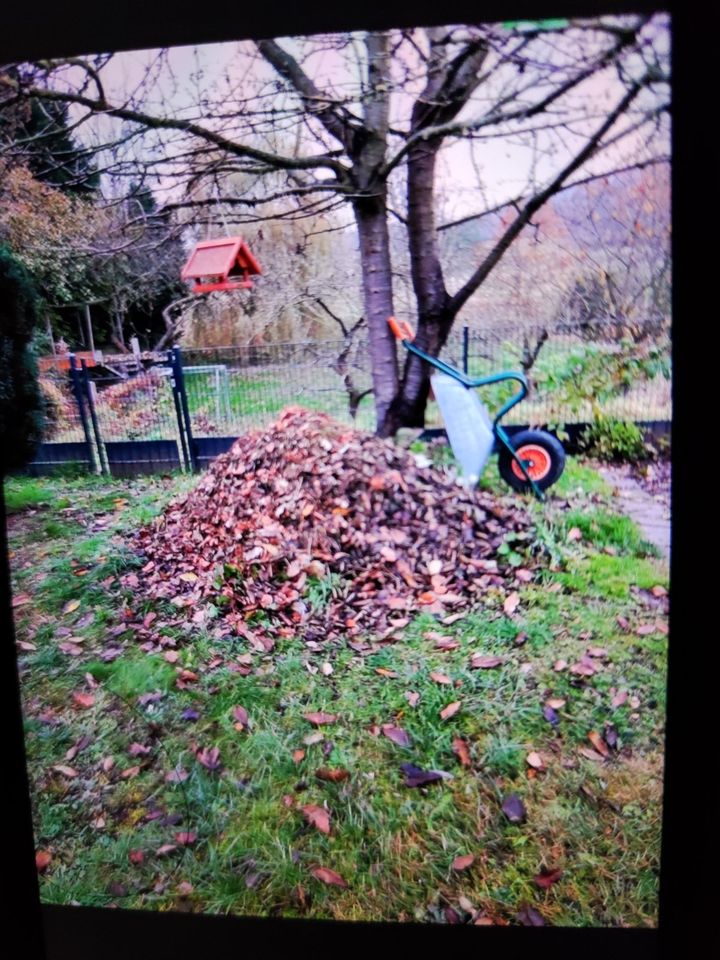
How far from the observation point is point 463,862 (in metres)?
1.50

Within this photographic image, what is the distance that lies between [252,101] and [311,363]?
0.72 metres

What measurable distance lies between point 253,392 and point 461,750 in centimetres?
121

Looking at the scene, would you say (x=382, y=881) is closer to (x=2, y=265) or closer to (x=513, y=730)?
(x=513, y=730)

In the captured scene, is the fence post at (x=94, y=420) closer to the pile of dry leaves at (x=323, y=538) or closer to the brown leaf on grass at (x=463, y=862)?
the pile of dry leaves at (x=323, y=538)

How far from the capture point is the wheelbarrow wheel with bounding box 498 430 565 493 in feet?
5.35

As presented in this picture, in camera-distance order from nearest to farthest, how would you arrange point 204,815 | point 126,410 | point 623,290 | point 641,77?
point 641,77 → point 623,290 → point 204,815 → point 126,410

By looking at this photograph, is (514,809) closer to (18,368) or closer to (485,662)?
(485,662)

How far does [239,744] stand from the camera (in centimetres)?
161

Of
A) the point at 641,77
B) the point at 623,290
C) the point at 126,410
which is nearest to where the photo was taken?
the point at 641,77

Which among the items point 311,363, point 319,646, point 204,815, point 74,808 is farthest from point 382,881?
point 311,363

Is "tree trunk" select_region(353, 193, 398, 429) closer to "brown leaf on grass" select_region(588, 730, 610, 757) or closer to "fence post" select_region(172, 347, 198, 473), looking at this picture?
"fence post" select_region(172, 347, 198, 473)

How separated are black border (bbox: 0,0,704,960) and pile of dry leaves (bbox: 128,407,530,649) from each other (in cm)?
54

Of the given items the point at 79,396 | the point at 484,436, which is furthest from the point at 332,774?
the point at 79,396

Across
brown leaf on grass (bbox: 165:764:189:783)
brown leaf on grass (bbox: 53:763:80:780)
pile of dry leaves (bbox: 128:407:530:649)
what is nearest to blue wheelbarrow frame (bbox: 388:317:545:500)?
pile of dry leaves (bbox: 128:407:530:649)
